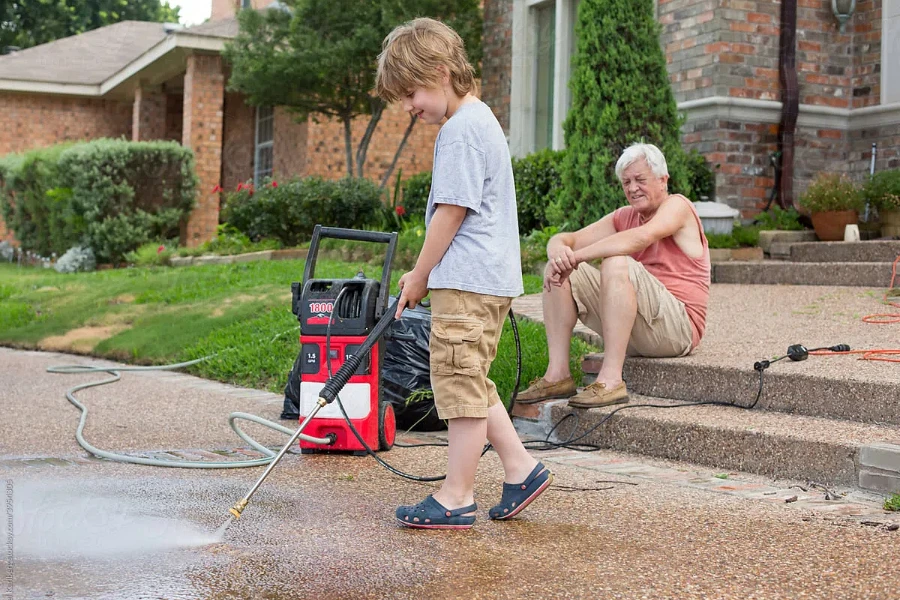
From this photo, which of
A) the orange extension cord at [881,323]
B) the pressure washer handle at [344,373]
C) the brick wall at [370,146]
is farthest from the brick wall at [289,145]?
the pressure washer handle at [344,373]

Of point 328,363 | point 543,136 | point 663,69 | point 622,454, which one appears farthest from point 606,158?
point 328,363

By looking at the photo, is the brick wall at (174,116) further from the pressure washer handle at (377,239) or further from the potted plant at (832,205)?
the pressure washer handle at (377,239)

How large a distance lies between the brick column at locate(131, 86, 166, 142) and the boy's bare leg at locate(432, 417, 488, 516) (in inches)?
677

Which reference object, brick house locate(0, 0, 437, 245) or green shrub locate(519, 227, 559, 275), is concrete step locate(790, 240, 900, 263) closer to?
green shrub locate(519, 227, 559, 275)

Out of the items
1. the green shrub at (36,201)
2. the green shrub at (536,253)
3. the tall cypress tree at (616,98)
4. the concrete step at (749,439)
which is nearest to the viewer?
the concrete step at (749,439)

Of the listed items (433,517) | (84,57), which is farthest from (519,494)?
(84,57)

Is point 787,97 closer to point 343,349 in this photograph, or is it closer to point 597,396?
point 597,396

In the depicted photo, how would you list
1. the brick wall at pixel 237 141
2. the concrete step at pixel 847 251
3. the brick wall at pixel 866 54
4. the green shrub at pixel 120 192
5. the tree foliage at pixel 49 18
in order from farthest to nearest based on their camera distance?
the tree foliage at pixel 49 18, the brick wall at pixel 237 141, the green shrub at pixel 120 192, the brick wall at pixel 866 54, the concrete step at pixel 847 251

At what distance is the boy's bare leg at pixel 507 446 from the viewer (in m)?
3.23

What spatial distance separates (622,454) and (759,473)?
0.67m

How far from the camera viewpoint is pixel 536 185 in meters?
10.3

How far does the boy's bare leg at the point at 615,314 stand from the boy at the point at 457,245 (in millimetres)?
1333

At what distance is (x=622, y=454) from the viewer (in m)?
4.36

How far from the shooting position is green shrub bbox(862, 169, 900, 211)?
8.12 m
